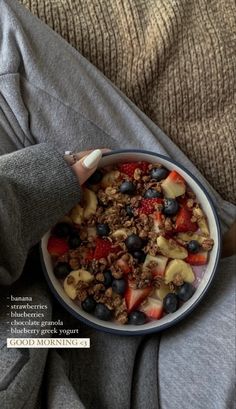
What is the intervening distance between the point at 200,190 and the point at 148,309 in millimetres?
206

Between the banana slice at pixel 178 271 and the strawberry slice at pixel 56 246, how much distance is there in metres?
0.16

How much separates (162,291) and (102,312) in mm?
101

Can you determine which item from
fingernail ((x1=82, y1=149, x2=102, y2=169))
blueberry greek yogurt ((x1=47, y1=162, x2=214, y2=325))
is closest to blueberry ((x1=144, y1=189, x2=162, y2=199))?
blueberry greek yogurt ((x1=47, y1=162, x2=214, y2=325))

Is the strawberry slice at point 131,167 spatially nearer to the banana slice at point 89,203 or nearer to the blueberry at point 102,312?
the banana slice at point 89,203

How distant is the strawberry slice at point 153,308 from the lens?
2.62 ft

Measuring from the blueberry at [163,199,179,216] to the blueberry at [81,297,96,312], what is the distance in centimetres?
18

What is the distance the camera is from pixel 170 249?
0.80 meters

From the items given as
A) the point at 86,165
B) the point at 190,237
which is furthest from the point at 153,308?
the point at 86,165

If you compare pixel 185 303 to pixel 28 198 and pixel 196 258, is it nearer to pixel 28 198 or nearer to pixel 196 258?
pixel 196 258

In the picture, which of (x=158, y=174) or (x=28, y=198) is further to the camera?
(x=158, y=174)

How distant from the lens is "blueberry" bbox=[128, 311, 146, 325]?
79 cm

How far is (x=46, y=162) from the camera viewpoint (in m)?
0.74

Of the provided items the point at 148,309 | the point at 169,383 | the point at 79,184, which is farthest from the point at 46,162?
the point at 169,383

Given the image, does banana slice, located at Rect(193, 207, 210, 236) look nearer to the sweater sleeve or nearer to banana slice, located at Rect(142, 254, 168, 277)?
banana slice, located at Rect(142, 254, 168, 277)
